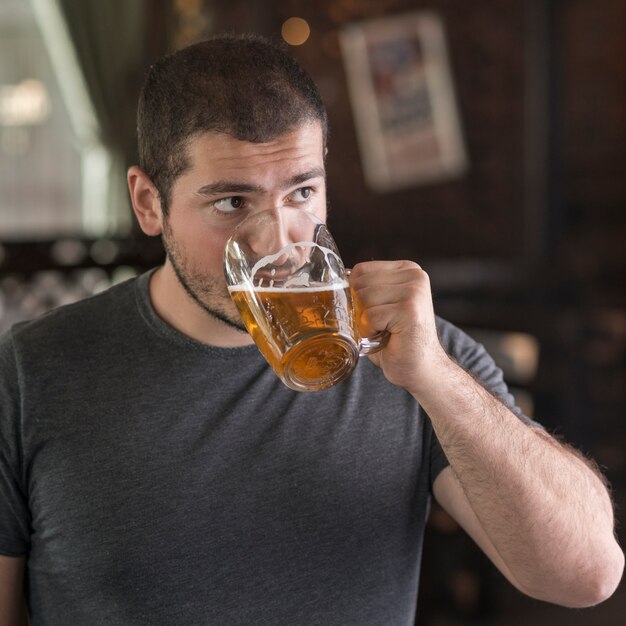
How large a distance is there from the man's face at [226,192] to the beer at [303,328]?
0.20m

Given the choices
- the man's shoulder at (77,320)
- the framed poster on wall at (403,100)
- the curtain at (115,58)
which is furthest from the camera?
the framed poster on wall at (403,100)

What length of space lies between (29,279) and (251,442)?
2609 millimetres

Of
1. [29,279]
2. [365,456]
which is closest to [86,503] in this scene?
[365,456]

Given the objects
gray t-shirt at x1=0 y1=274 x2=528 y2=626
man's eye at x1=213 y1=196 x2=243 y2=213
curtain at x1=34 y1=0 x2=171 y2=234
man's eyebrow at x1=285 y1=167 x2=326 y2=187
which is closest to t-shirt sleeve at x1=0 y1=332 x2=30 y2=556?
gray t-shirt at x1=0 y1=274 x2=528 y2=626

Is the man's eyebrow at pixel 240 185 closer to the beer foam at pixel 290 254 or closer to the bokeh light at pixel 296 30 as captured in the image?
the beer foam at pixel 290 254

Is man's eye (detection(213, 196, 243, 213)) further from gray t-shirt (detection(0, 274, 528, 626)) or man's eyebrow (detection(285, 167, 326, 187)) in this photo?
gray t-shirt (detection(0, 274, 528, 626))

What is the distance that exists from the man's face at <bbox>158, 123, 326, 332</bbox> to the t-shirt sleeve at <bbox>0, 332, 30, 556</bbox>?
310 mm

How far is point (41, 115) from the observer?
245 inches

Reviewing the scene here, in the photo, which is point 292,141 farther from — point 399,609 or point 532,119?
point 532,119

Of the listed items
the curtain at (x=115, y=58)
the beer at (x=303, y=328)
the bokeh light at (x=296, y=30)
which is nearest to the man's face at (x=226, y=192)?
the beer at (x=303, y=328)

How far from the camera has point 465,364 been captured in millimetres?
1583

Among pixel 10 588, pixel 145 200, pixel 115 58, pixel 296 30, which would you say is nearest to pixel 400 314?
pixel 145 200

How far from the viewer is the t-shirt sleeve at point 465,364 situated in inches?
61.0

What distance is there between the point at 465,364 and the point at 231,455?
0.41m
